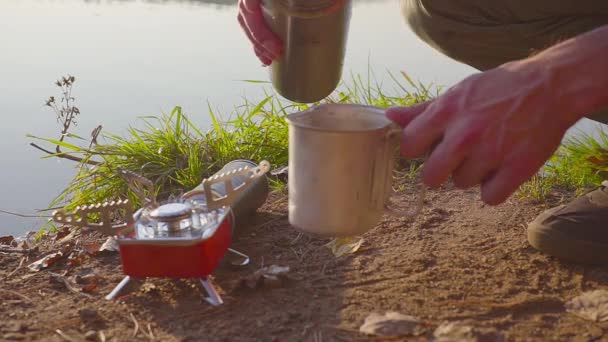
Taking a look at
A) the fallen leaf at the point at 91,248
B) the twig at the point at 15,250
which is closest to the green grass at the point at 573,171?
the fallen leaf at the point at 91,248

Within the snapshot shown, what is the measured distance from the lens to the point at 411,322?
156 centimetres

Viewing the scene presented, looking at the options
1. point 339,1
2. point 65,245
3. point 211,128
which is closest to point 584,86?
point 339,1

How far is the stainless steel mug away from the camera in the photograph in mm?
1455

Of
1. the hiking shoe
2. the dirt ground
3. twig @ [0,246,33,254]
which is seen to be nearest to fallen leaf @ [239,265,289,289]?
the dirt ground

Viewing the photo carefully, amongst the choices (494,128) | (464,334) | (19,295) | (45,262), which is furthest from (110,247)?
(494,128)

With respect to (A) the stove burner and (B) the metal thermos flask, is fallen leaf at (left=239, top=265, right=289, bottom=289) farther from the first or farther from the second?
(B) the metal thermos flask

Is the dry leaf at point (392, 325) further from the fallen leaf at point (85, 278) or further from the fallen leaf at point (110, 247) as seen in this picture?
the fallen leaf at point (110, 247)

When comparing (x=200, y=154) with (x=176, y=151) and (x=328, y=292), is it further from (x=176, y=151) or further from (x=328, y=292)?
(x=328, y=292)

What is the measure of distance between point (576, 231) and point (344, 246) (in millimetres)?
645

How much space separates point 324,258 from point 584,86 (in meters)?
0.89

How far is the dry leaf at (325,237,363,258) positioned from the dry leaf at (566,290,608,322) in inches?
23.7

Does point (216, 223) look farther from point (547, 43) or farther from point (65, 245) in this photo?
point (547, 43)

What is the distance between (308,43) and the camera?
2033 millimetres

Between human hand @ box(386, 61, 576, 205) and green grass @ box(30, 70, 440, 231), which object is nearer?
human hand @ box(386, 61, 576, 205)
